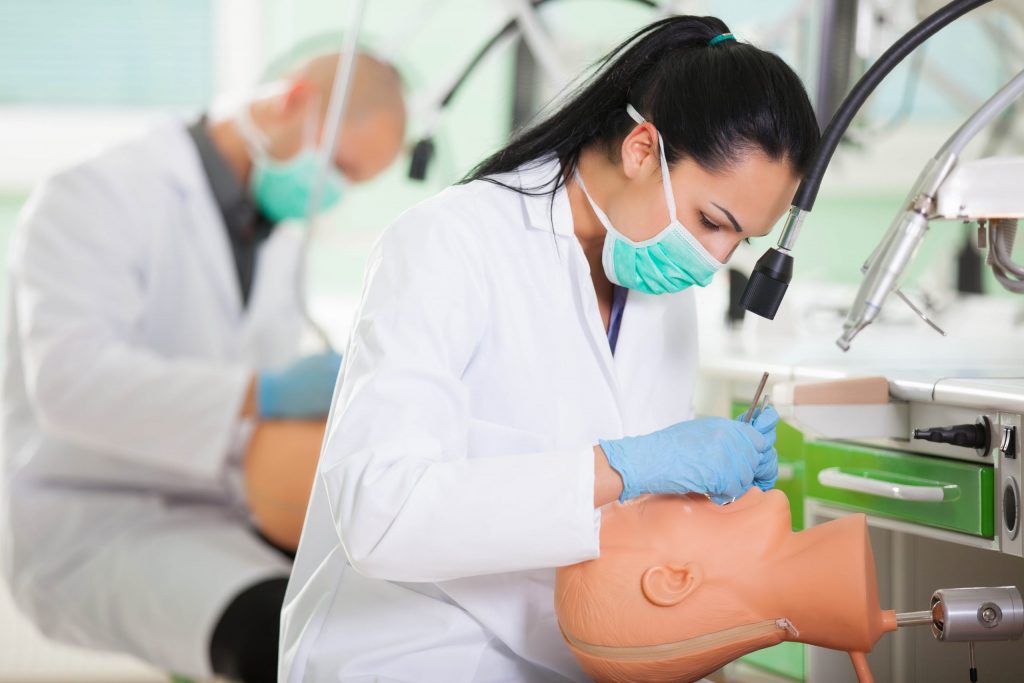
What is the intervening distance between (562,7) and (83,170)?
1482mm

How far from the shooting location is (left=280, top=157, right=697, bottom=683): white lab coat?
90 centimetres

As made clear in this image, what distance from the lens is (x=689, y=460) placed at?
922 millimetres

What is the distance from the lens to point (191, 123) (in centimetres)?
216

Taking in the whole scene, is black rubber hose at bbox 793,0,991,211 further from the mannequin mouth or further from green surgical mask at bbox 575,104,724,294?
the mannequin mouth

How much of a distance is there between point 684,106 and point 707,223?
12cm

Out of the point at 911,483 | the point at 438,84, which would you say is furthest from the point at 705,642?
the point at 438,84

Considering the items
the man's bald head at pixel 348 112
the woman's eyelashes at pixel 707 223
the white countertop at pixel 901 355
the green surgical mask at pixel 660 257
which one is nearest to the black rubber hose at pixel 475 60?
the man's bald head at pixel 348 112

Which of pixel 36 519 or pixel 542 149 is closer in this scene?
pixel 542 149

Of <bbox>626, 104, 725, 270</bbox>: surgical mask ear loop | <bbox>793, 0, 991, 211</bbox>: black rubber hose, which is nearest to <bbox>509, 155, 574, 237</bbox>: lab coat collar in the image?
<bbox>626, 104, 725, 270</bbox>: surgical mask ear loop

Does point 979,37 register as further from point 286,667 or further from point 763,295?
point 286,667

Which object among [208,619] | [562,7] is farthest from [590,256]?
[562,7]

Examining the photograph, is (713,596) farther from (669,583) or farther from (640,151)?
(640,151)

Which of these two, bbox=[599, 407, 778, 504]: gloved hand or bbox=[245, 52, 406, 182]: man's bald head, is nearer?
bbox=[599, 407, 778, 504]: gloved hand

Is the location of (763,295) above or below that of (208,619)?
above
